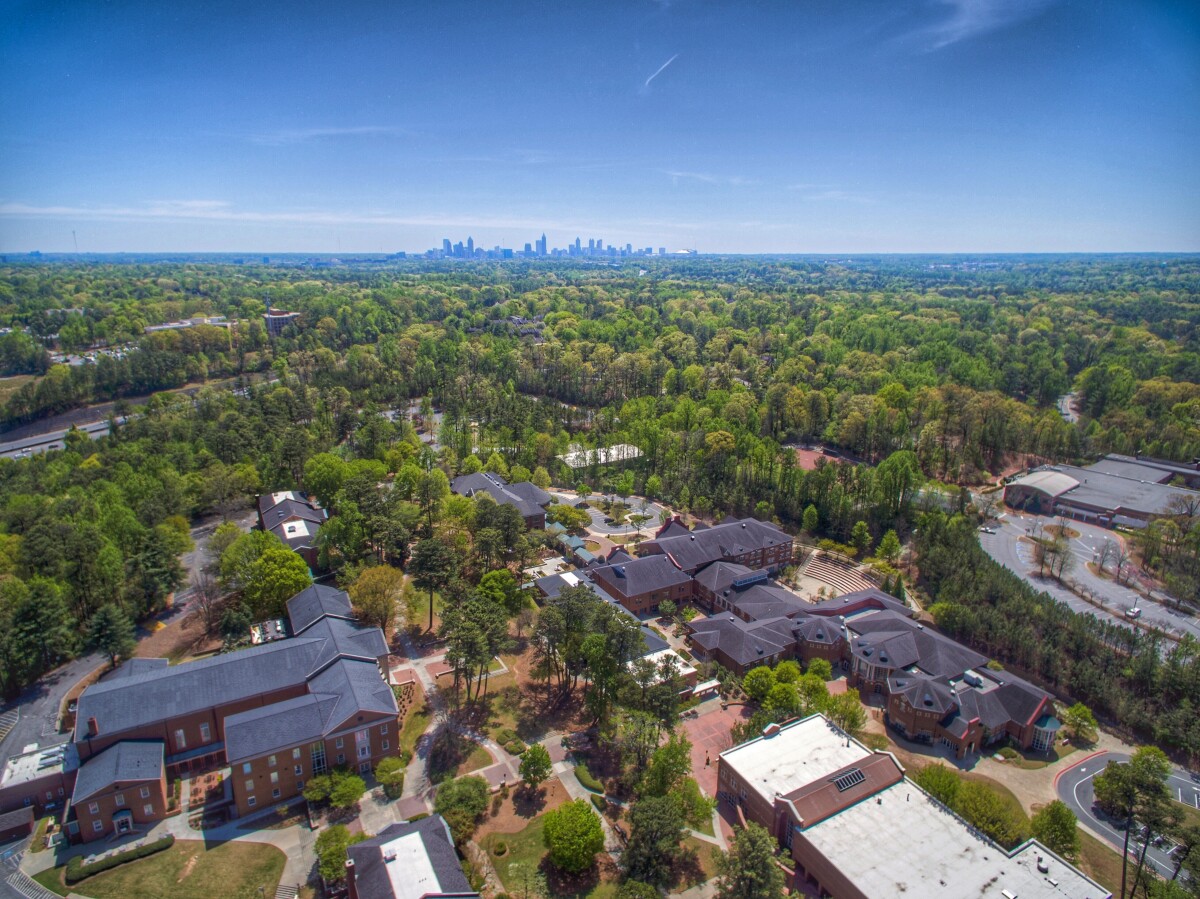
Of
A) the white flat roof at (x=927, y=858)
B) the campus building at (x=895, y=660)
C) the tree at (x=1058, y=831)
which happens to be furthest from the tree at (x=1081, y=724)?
the white flat roof at (x=927, y=858)

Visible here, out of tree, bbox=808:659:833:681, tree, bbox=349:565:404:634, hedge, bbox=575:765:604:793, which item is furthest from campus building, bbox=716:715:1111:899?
tree, bbox=349:565:404:634

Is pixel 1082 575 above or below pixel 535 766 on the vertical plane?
below

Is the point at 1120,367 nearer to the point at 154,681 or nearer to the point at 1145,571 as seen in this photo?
the point at 1145,571

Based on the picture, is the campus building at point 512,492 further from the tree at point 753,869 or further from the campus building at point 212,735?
the tree at point 753,869

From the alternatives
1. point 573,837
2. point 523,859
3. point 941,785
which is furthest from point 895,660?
point 523,859

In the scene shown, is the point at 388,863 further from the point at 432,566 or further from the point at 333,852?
the point at 432,566
